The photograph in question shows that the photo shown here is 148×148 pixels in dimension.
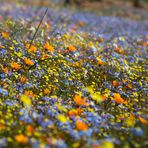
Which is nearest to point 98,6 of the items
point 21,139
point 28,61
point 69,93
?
point 28,61

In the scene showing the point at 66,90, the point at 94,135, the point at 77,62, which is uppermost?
the point at 77,62

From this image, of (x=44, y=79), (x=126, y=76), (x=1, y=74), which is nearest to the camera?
(x=1, y=74)

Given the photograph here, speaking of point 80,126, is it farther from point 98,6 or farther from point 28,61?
point 98,6

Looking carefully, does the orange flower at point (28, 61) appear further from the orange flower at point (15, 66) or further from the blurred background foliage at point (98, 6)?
the blurred background foliage at point (98, 6)

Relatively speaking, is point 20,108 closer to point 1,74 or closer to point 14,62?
point 1,74

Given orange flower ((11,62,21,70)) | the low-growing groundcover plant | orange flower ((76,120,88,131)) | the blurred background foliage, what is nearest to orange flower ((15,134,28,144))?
the low-growing groundcover plant

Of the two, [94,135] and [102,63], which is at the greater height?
[102,63]

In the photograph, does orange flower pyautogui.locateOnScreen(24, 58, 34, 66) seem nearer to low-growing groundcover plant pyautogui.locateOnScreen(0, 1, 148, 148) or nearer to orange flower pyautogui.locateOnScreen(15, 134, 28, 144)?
low-growing groundcover plant pyautogui.locateOnScreen(0, 1, 148, 148)

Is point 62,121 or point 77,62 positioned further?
point 77,62

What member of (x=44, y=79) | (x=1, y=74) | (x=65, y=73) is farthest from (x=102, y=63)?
(x=1, y=74)
